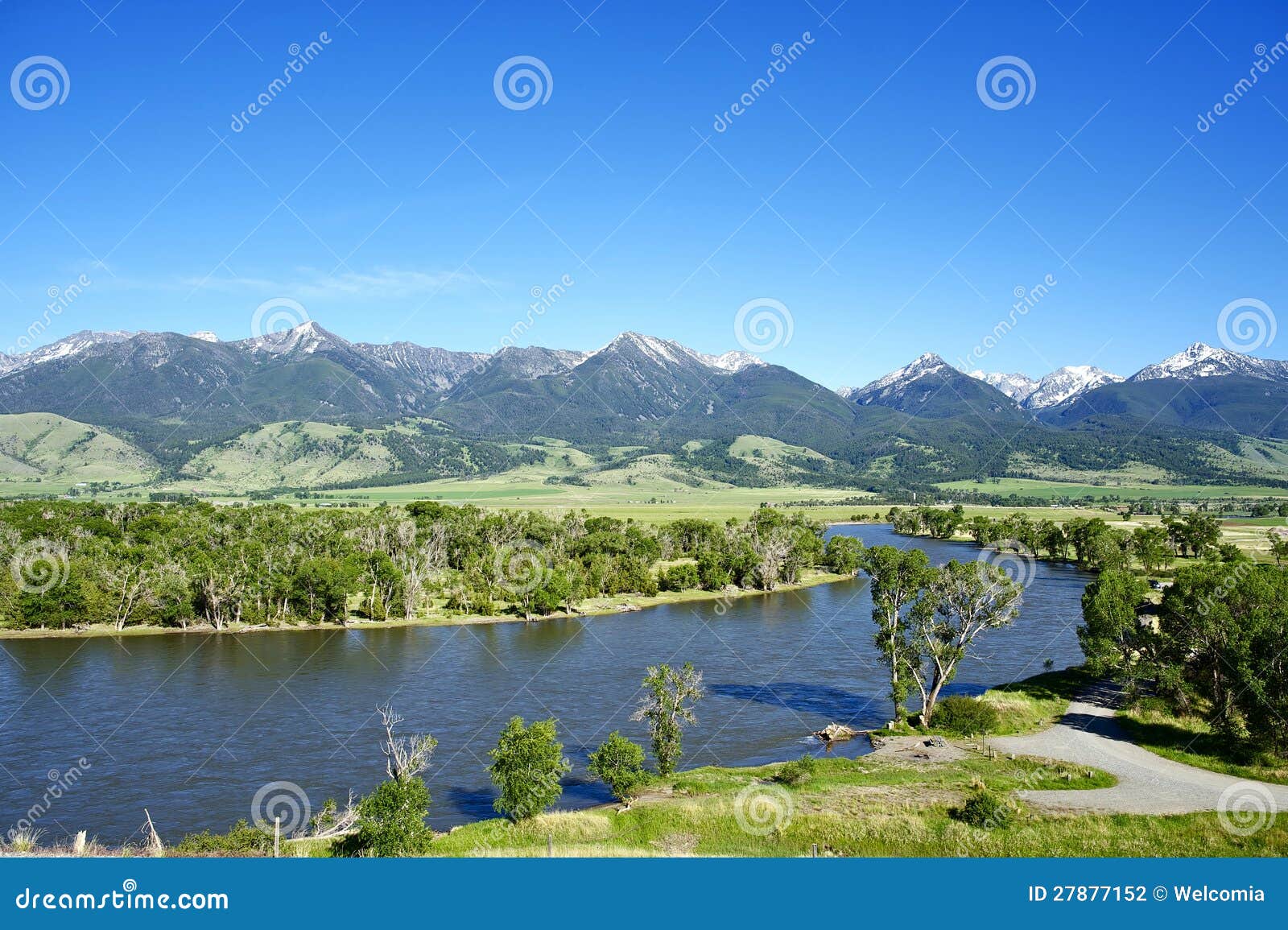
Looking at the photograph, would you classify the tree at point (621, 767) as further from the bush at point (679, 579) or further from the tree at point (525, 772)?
the bush at point (679, 579)

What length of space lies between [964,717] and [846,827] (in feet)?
60.6

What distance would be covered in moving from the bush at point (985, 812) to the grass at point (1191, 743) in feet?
43.4

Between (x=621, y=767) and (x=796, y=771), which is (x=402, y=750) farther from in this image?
(x=796, y=771)

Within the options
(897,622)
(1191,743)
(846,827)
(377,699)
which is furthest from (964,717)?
(377,699)

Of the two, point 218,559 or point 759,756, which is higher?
point 218,559

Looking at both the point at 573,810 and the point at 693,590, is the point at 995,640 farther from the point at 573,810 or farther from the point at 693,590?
the point at 573,810

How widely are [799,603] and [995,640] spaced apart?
24.3 meters

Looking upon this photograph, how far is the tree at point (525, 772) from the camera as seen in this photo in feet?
102

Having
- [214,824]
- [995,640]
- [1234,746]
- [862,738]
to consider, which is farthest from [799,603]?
[214,824]

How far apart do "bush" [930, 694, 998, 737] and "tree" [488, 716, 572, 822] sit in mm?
22882

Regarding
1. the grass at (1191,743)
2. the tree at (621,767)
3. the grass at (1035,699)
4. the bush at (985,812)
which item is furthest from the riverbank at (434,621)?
the bush at (985,812)

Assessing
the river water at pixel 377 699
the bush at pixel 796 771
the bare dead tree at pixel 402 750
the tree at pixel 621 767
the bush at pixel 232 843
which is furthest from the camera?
the river water at pixel 377 699

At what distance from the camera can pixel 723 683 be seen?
2194 inches

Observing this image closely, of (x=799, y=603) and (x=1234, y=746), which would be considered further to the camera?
(x=799, y=603)
